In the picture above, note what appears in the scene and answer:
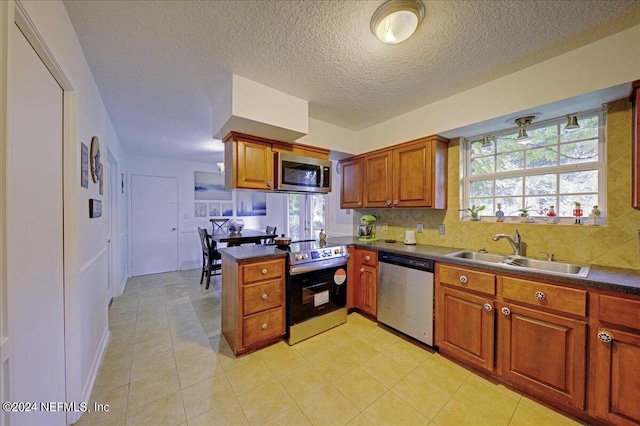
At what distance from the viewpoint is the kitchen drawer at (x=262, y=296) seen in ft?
6.81

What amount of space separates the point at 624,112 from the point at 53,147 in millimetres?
3628

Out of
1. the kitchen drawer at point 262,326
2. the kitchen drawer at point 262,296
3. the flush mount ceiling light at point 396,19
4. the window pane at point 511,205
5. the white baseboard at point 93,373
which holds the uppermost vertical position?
the flush mount ceiling light at point 396,19

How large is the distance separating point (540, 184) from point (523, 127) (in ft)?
1.73

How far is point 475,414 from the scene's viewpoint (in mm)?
1503

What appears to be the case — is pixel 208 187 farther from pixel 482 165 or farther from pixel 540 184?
pixel 540 184

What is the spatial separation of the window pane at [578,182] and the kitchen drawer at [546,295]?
3.17 ft

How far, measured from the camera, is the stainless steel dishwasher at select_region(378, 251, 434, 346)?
7.16 ft

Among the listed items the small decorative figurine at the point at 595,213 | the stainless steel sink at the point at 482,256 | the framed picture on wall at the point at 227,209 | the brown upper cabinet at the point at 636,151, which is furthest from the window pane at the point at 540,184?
the framed picture on wall at the point at 227,209

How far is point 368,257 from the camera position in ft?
8.99

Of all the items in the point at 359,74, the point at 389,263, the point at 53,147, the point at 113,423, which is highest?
the point at 359,74

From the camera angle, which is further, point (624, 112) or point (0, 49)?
point (624, 112)

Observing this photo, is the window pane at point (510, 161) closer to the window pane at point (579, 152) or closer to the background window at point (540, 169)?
the background window at point (540, 169)

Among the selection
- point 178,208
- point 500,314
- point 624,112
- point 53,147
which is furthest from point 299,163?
point 178,208

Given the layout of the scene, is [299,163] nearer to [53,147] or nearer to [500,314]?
[53,147]
